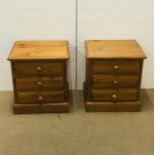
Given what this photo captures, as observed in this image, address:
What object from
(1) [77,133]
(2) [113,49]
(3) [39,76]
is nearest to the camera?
(1) [77,133]

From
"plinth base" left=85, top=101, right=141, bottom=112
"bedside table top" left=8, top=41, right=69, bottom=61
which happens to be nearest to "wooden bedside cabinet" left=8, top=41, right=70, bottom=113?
"bedside table top" left=8, top=41, right=69, bottom=61

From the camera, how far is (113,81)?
2492 mm

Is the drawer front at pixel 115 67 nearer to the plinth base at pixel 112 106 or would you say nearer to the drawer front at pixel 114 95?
the drawer front at pixel 114 95

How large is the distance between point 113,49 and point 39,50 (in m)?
0.66

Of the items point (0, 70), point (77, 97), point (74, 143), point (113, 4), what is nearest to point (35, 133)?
point (74, 143)

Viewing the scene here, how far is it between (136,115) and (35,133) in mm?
924

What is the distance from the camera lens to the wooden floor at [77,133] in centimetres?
213

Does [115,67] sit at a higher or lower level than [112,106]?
higher

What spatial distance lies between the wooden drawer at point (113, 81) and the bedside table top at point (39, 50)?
1.18 feet

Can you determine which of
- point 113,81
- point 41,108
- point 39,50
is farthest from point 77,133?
point 39,50

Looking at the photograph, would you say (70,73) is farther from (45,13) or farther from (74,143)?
(74,143)

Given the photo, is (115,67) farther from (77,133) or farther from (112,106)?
(77,133)

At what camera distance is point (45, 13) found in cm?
266

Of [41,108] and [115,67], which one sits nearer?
[115,67]
